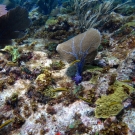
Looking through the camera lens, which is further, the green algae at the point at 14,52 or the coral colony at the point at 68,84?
the green algae at the point at 14,52

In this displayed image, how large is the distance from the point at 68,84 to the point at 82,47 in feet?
4.86

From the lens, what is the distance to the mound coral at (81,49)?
5.84 m

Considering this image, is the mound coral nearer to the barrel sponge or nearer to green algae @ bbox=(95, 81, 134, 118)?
the barrel sponge

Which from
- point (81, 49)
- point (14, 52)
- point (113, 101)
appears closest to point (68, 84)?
point (81, 49)

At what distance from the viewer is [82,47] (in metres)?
5.86

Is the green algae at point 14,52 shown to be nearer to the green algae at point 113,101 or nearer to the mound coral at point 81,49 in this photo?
the mound coral at point 81,49

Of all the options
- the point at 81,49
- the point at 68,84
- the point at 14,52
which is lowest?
the point at 68,84

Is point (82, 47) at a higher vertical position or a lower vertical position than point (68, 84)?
higher

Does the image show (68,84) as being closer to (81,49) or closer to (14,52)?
(81,49)

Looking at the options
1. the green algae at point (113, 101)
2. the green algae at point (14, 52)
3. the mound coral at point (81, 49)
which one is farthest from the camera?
the green algae at point (14, 52)

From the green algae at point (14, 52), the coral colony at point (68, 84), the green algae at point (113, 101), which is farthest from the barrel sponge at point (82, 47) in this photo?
the green algae at point (14, 52)

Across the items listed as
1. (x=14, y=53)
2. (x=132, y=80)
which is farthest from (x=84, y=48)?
(x=14, y=53)

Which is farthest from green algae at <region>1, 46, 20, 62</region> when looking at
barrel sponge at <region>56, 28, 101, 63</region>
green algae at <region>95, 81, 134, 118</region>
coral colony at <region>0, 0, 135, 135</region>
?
green algae at <region>95, 81, 134, 118</region>

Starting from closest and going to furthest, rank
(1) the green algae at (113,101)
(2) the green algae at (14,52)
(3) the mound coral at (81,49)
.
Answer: (1) the green algae at (113,101) < (3) the mound coral at (81,49) < (2) the green algae at (14,52)
